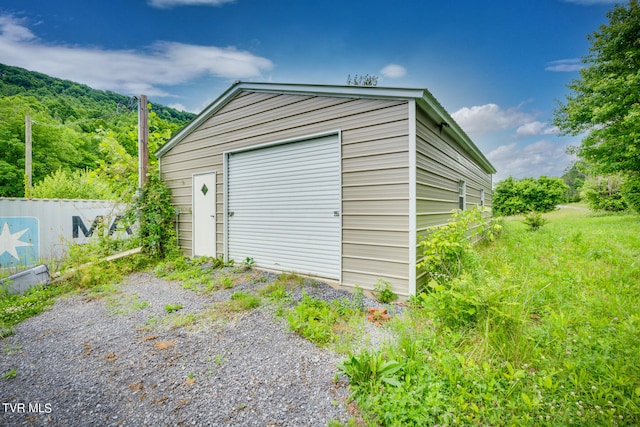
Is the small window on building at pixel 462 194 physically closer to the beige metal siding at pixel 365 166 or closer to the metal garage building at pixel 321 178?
the metal garage building at pixel 321 178

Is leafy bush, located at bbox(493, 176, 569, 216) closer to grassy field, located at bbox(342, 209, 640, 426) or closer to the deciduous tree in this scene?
the deciduous tree

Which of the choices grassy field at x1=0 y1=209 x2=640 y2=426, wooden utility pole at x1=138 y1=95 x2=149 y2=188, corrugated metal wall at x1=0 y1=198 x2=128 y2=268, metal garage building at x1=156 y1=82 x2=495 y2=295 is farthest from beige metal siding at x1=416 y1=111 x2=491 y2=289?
corrugated metal wall at x1=0 y1=198 x2=128 y2=268

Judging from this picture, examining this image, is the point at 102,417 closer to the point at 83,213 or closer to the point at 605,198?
the point at 83,213

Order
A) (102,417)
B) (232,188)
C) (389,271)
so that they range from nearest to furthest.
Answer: (102,417) < (389,271) < (232,188)

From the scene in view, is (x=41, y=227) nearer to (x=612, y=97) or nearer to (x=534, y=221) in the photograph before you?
(x=534, y=221)

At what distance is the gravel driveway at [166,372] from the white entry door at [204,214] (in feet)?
9.11

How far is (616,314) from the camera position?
2.70 metres

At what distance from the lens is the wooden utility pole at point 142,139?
21.1 feet

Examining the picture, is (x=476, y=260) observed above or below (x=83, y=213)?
below

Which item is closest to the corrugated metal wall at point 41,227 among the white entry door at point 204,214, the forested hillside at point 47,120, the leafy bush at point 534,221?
the white entry door at point 204,214

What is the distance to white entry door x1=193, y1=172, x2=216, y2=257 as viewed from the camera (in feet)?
19.9

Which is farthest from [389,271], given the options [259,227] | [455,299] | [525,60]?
[525,60]

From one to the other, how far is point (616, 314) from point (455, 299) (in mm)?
1877

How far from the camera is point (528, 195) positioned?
2142cm
